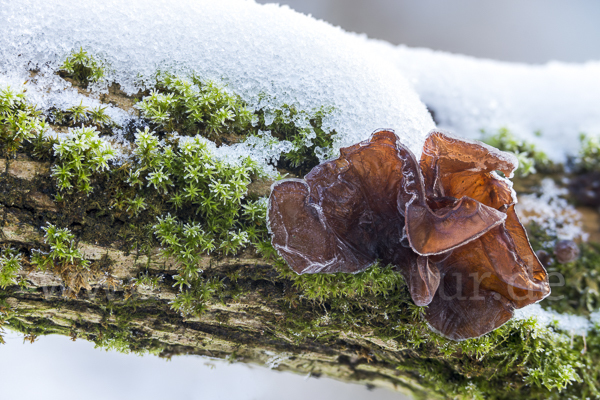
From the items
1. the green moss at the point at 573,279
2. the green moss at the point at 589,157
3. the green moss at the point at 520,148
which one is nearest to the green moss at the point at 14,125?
the green moss at the point at 520,148

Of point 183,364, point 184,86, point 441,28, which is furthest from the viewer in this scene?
point 441,28

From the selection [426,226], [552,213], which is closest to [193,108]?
[426,226]

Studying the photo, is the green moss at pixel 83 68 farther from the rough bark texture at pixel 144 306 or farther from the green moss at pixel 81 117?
the rough bark texture at pixel 144 306

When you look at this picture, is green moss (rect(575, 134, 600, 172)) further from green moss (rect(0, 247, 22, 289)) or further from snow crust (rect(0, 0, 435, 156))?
green moss (rect(0, 247, 22, 289))

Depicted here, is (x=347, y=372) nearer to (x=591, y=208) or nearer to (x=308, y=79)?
(x=308, y=79)

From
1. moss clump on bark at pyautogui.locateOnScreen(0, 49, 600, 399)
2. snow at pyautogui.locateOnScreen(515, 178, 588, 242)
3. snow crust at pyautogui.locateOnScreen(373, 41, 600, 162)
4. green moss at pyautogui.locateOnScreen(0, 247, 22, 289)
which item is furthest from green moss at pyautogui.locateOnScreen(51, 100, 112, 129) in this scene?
snow at pyautogui.locateOnScreen(515, 178, 588, 242)

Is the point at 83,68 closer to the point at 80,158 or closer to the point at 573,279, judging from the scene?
the point at 80,158

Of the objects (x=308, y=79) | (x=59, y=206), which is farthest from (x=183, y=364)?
(x=308, y=79)
